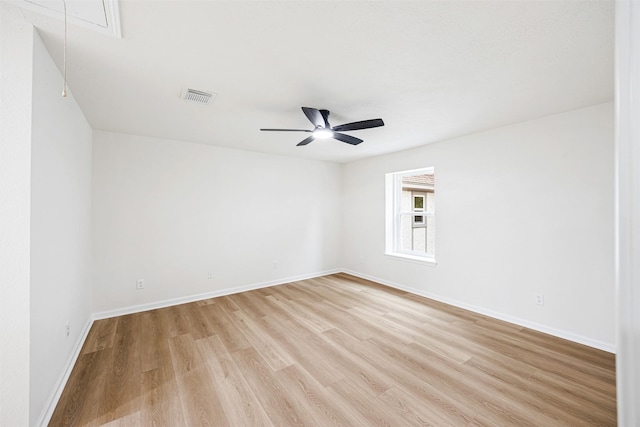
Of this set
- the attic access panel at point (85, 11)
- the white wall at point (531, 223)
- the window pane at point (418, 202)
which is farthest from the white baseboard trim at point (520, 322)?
the attic access panel at point (85, 11)

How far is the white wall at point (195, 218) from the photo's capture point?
341 cm

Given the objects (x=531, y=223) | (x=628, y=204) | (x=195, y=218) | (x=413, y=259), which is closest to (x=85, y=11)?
(x=628, y=204)

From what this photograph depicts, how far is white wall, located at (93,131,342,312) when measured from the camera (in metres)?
3.41

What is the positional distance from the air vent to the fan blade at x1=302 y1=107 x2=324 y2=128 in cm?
88

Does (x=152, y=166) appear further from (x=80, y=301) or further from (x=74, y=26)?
(x=74, y=26)

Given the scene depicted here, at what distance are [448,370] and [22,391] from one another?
290 cm

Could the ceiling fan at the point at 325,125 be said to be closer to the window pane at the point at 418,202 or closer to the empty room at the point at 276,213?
the empty room at the point at 276,213

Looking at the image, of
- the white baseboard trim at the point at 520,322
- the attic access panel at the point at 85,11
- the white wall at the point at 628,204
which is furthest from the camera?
the white baseboard trim at the point at 520,322

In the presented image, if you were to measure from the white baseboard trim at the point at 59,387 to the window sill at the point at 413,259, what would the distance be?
14.0ft

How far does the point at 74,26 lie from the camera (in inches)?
59.5

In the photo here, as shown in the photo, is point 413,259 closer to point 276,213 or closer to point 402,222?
point 402,222

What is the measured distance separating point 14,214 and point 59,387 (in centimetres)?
143

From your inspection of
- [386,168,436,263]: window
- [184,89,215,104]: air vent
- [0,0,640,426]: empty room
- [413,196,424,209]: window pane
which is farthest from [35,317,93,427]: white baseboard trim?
[413,196,424,209]: window pane

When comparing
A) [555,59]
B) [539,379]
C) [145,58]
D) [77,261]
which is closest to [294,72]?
[145,58]
